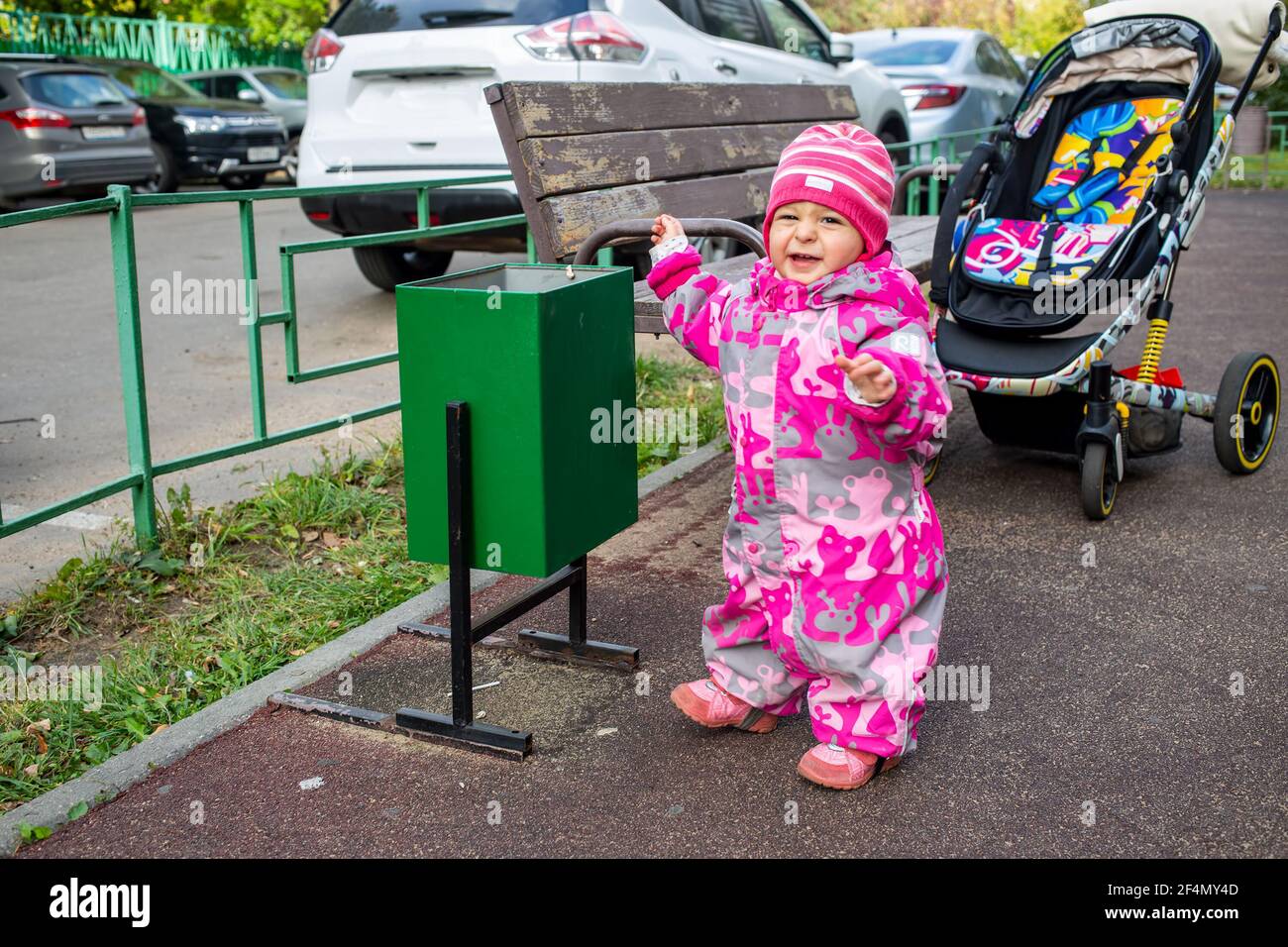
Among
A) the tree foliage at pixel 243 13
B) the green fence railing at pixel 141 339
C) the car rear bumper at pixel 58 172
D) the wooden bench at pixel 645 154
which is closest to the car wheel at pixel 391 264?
the wooden bench at pixel 645 154

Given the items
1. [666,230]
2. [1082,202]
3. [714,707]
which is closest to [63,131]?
[1082,202]

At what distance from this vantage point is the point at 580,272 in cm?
328

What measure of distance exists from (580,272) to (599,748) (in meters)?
1.15

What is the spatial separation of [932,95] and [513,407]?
34.2ft

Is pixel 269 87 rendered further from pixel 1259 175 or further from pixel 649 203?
pixel 649 203

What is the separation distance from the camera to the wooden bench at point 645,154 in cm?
431

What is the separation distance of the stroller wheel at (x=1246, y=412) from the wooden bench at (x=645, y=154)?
48.3 inches

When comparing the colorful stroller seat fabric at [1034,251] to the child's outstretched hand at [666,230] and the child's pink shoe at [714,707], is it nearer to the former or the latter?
the child's outstretched hand at [666,230]

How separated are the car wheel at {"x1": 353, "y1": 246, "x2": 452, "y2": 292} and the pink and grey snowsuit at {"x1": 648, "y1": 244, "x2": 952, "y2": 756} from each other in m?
5.88

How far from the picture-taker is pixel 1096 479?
452 centimetres

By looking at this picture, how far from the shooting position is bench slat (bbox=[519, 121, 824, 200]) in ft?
14.3
